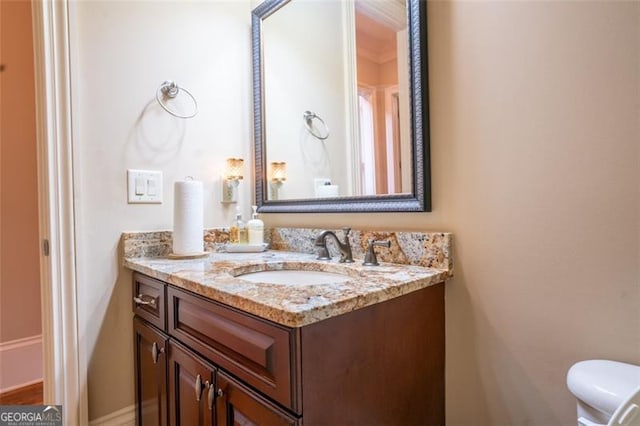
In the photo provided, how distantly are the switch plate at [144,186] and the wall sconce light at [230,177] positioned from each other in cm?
28

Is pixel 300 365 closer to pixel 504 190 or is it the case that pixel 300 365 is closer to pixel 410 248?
pixel 410 248

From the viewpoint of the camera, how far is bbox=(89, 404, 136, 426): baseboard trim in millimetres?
1220

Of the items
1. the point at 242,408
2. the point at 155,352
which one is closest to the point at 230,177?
the point at 155,352

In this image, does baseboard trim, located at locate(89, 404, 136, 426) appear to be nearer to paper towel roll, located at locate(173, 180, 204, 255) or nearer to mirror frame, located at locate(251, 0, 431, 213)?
paper towel roll, located at locate(173, 180, 204, 255)

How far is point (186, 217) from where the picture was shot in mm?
1261

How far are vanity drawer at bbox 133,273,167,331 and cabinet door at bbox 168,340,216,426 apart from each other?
112 mm

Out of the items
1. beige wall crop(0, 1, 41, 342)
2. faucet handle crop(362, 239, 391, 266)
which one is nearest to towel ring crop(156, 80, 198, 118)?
faucet handle crop(362, 239, 391, 266)

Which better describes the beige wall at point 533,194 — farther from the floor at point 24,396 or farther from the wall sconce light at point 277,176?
the floor at point 24,396

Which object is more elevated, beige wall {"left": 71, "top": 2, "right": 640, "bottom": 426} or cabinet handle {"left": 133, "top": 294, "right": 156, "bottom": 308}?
beige wall {"left": 71, "top": 2, "right": 640, "bottom": 426}

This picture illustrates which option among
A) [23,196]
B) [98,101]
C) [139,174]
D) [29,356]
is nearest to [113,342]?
[139,174]

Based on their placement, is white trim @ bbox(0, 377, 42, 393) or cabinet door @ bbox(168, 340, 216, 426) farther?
white trim @ bbox(0, 377, 42, 393)

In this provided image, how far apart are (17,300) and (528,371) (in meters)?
2.69

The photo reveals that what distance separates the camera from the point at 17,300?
2.04 meters

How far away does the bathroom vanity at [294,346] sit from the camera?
62 cm
